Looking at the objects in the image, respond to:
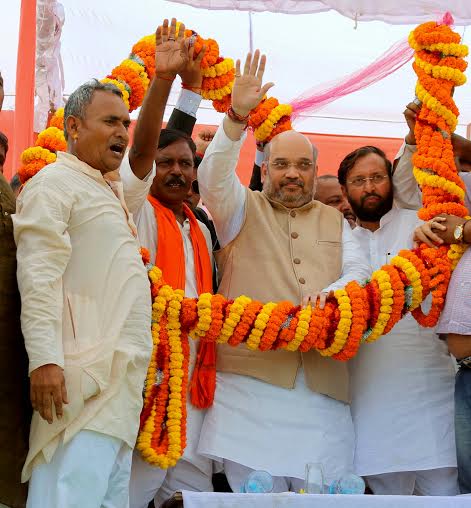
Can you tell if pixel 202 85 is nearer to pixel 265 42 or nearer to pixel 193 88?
pixel 193 88

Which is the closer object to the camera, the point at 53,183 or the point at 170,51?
the point at 53,183

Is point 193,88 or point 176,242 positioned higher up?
point 193,88

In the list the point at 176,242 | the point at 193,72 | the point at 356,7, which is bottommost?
the point at 176,242

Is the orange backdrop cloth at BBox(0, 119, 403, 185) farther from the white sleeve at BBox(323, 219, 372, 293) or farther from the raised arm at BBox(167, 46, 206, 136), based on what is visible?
the white sleeve at BBox(323, 219, 372, 293)

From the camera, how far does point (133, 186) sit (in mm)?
3404

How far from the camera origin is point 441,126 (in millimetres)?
3916

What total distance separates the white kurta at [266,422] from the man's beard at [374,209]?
0.50 m

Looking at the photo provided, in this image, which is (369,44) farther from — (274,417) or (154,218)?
(274,417)

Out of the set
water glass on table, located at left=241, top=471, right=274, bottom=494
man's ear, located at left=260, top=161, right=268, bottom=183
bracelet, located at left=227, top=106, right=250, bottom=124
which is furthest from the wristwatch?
water glass on table, located at left=241, top=471, right=274, bottom=494

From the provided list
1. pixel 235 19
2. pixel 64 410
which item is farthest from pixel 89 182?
pixel 235 19

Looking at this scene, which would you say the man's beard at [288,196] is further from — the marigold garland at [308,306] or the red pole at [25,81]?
the red pole at [25,81]

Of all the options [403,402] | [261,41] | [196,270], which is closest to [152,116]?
[196,270]

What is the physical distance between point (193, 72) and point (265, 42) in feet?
9.13

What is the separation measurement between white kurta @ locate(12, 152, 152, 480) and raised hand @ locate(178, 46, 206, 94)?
118 centimetres
